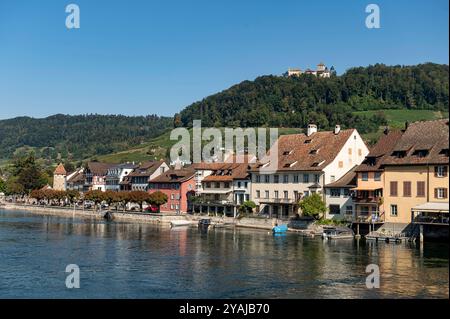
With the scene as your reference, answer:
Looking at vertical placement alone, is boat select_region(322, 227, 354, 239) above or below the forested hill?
below

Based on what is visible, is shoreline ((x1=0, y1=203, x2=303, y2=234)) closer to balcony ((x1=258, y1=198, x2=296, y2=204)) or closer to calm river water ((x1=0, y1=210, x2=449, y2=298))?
balcony ((x1=258, y1=198, x2=296, y2=204))

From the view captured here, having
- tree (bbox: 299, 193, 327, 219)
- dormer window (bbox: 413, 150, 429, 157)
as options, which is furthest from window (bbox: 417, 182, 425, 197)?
tree (bbox: 299, 193, 327, 219)

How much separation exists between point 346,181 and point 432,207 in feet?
57.4

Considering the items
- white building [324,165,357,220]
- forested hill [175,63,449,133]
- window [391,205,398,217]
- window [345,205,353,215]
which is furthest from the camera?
forested hill [175,63,449,133]

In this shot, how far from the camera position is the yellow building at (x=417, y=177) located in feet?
185

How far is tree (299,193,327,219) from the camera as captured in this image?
7062 cm

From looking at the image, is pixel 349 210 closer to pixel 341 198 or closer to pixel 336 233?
pixel 341 198

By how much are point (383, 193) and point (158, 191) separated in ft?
161

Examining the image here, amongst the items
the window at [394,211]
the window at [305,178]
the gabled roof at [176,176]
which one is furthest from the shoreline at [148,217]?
the window at [394,211]

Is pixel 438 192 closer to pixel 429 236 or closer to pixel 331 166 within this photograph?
pixel 429 236

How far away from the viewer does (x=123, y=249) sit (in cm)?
5475

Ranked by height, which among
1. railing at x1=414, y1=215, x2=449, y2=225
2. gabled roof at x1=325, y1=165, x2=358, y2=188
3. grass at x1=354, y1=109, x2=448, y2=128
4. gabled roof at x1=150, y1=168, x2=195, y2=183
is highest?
grass at x1=354, y1=109, x2=448, y2=128

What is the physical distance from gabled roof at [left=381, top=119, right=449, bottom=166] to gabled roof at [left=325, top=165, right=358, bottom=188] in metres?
7.63

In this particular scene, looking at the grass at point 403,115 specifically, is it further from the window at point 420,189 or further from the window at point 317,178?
the window at point 420,189
